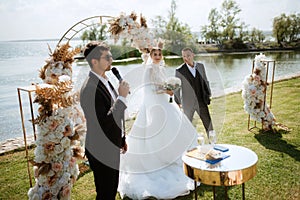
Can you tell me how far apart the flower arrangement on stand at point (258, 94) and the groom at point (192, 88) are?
1.25 metres

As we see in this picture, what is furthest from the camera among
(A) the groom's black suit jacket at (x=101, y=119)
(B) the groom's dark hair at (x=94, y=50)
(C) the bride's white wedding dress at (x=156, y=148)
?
(C) the bride's white wedding dress at (x=156, y=148)

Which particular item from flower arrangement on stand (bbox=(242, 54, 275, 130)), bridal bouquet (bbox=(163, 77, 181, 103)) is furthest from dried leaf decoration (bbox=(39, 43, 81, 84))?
flower arrangement on stand (bbox=(242, 54, 275, 130))

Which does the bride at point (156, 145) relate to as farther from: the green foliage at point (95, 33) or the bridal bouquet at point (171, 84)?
the green foliage at point (95, 33)

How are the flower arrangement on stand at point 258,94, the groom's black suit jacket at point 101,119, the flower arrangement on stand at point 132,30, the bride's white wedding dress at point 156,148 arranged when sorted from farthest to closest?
the flower arrangement on stand at point 258,94
the flower arrangement on stand at point 132,30
the bride's white wedding dress at point 156,148
the groom's black suit jacket at point 101,119

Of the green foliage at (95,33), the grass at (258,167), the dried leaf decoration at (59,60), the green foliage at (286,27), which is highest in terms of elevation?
the green foliage at (286,27)

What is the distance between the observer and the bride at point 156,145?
11.9ft

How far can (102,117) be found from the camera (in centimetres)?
251

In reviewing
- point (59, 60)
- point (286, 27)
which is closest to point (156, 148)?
point (59, 60)

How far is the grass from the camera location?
11.9ft

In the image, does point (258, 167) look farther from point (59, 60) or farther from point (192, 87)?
point (59, 60)

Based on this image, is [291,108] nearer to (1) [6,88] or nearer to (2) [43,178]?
(2) [43,178]

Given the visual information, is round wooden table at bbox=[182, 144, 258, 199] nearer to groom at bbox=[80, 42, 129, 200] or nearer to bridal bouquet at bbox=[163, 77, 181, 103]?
groom at bbox=[80, 42, 129, 200]

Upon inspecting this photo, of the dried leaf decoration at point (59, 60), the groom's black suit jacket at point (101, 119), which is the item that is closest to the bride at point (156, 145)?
the groom's black suit jacket at point (101, 119)

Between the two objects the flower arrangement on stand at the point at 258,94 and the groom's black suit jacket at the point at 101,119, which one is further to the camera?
the flower arrangement on stand at the point at 258,94
